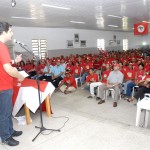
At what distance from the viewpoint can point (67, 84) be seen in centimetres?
638

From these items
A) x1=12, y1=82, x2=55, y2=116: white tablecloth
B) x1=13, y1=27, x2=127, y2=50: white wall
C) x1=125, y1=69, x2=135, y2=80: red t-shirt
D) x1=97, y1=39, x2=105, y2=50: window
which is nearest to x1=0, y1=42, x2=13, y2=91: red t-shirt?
x1=12, y1=82, x2=55, y2=116: white tablecloth

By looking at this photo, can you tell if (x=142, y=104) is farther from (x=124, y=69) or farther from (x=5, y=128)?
(x=124, y=69)

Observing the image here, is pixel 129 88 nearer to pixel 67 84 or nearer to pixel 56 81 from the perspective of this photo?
pixel 67 84

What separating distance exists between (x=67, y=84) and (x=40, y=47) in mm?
6989

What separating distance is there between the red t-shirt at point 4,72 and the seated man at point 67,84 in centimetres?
380

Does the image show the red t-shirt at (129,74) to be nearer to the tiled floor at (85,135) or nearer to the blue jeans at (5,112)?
the tiled floor at (85,135)

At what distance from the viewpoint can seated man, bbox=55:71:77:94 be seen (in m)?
6.26

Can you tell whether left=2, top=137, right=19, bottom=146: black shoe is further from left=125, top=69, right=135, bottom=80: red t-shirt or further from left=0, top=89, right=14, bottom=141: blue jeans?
left=125, top=69, right=135, bottom=80: red t-shirt

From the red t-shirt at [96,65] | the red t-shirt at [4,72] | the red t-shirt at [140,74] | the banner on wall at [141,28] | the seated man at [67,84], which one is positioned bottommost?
the seated man at [67,84]

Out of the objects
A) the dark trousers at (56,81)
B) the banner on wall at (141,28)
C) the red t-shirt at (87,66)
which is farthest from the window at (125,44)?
the dark trousers at (56,81)

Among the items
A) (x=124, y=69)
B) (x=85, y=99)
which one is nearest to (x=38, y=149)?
(x=85, y=99)

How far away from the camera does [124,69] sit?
6000mm

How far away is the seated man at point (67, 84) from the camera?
6258 mm

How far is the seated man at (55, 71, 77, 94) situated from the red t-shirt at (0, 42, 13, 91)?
3.80 m
